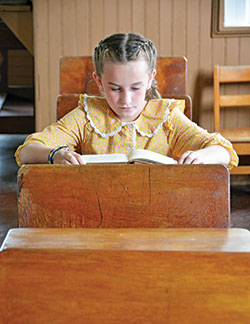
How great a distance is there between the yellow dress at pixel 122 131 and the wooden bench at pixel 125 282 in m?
0.76

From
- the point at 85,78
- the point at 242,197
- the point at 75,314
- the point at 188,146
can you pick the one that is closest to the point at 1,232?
the point at 85,78

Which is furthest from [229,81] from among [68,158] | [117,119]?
[68,158]

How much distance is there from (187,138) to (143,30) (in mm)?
2018

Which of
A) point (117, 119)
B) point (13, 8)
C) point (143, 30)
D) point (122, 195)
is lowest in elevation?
point (122, 195)

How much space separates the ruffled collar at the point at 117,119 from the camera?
65.3 inches

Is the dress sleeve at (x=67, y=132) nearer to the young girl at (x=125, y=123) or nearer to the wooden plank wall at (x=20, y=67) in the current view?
the young girl at (x=125, y=123)

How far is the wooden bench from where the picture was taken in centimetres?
86

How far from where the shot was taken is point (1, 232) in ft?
8.50

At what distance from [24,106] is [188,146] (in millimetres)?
4729

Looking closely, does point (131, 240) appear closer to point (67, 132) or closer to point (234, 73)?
point (67, 132)

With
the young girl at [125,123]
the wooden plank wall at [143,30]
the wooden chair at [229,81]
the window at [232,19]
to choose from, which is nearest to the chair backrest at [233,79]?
the wooden chair at [229,81]

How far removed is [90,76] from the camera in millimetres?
2180

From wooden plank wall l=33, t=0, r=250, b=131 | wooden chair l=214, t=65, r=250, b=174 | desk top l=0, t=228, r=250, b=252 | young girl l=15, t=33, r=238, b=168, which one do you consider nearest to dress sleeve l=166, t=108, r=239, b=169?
young girl l=15, t=33, r=238, b=168

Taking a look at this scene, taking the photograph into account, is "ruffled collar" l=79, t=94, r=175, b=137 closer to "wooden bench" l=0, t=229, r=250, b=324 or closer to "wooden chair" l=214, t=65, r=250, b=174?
"wooden bench" l=0, t=229, r=250, b=324
